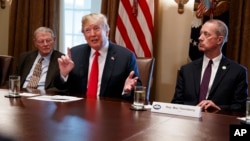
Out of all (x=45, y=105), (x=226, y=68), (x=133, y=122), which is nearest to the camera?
(x=133, y=122)

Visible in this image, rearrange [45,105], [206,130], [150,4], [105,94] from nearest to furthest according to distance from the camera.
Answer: [206,130] → [45,105] → [105,94] → [150,4]

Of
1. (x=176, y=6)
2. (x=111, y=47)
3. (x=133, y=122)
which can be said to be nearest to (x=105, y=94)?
(x=111, y=47)

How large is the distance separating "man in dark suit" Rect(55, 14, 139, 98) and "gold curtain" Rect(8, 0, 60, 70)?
5.89 ft

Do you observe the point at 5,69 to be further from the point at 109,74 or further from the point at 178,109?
the point at 178,109

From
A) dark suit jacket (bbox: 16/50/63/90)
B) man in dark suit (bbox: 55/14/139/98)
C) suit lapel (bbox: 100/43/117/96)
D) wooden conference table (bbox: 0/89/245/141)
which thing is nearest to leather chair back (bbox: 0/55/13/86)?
dark suit jacket (bbox: 16/50/63/90)

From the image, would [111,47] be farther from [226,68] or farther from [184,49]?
[184,49]

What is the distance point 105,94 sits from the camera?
280 cm

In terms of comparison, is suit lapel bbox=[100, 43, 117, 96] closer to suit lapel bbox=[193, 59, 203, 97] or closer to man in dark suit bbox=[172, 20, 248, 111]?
man in dark suit bbox=[172, 20, 248, 111]

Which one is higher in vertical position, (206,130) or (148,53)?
(148,53)

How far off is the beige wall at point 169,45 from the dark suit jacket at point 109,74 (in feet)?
4.26

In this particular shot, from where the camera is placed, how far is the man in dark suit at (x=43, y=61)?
3.44 m

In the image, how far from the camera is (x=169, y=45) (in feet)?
13.5

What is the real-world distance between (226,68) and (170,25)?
5.14 feet

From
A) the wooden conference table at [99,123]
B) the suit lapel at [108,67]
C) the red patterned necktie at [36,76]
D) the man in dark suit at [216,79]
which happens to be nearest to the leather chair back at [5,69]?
the red patterned necktie at [36,76]
